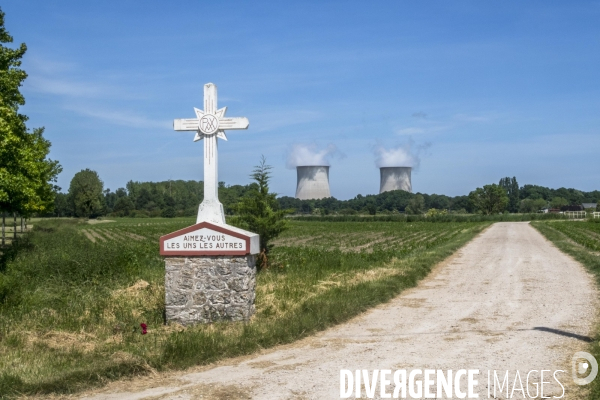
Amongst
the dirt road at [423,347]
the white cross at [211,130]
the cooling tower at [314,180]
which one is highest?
the cooling tower at [314,180]

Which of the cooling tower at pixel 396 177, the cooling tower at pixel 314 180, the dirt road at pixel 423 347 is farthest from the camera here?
the cooling tower at pixel 396 177

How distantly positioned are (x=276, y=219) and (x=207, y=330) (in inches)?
379

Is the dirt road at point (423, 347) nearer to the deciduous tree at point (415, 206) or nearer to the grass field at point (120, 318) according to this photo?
the grass field at point (120, 318)

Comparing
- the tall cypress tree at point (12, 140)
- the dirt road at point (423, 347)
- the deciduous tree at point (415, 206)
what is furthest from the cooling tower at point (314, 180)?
the dirt road at point (423, 347)

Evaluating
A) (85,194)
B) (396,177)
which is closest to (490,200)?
(396,177)

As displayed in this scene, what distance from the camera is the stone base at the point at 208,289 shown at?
9.41 m

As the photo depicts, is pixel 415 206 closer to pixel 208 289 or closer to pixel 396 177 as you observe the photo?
pixel 396 177

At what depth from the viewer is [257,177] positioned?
727 inches

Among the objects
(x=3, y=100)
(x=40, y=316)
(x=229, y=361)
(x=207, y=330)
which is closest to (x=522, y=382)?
(x=229, y=361)

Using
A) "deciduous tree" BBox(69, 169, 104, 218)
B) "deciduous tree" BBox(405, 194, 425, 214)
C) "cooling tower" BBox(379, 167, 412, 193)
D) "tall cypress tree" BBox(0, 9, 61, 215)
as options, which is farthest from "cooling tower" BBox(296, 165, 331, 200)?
"tall cypress tree" BBox(0, 9, 61, 215)

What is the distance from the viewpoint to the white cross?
10.2 metres

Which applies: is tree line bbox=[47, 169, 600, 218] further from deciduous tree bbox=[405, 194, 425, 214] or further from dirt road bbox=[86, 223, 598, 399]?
dirt road bbox=[86, 223, 598, 399]

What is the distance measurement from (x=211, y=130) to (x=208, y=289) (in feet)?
8.77

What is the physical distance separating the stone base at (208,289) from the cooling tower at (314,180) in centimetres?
6606
